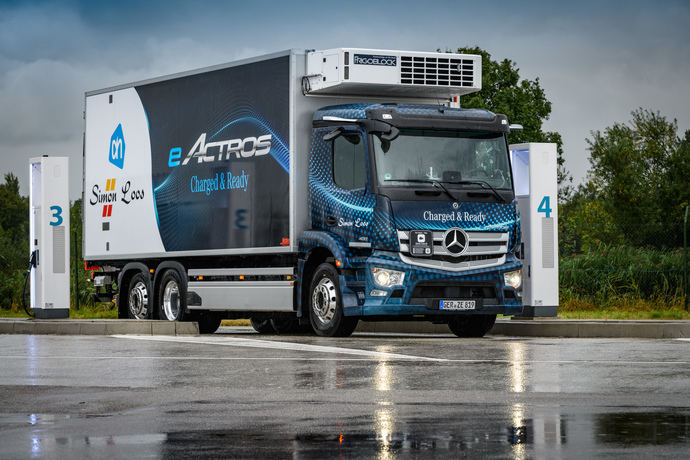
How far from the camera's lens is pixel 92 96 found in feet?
75.5

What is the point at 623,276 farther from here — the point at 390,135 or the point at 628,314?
the point at 390,135

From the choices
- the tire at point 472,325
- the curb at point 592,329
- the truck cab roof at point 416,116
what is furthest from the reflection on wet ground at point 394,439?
the curb at point 592,329

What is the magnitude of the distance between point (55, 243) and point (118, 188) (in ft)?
4.98

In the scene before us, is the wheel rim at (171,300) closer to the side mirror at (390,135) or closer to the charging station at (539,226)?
the side mirror at (390,135)

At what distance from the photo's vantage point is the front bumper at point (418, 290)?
56.5 ft

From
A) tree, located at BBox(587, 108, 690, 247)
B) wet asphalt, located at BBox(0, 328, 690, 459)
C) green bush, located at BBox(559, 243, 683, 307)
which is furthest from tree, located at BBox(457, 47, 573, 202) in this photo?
wet asphalt, located at BBox(0, 328, 690, 459)

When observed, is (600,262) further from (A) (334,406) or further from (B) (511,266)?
(A) (334,406)

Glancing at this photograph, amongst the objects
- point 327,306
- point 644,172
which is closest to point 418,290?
point 327,306

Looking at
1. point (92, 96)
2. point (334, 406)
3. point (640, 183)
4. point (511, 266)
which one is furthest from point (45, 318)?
point (640, 183)

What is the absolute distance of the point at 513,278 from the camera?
59.1 feet

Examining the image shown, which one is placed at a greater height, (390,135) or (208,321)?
(390,135)

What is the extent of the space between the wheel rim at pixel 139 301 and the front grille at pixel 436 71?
597 centimetres

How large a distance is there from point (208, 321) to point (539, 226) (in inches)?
224

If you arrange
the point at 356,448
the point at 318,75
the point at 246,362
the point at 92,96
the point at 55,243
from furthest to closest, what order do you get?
the point at 92,96, the point at 55,243, the point at 318,75, the point at 246,362, the point at 356,448
